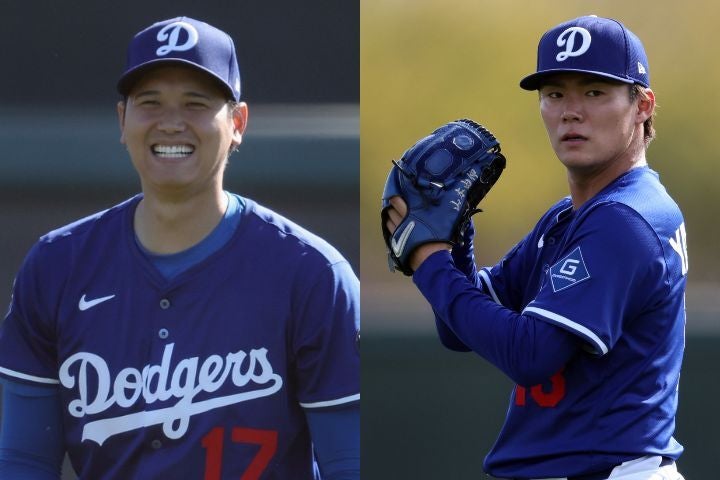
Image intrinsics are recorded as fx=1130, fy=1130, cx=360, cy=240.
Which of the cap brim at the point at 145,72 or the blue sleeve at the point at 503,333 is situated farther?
the cap brim at the point at 145,72

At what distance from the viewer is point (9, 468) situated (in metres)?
2.44

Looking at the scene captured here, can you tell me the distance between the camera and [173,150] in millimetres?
2398

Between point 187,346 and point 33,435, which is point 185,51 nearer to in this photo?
point 187,346

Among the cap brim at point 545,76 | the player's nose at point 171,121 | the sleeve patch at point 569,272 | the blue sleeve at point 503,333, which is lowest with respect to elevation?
the blue sleeve at point 503,333

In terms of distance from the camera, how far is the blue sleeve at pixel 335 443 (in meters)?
2.43

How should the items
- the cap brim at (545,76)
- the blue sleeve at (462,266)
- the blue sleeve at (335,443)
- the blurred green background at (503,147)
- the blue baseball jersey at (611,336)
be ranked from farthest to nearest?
the blurred green background at (503,147) < the blue sleeve at (462,266) < the blue sleeve at (335,443) < the cap brim at (545,76) < the blue baseball jersey at (611,336)

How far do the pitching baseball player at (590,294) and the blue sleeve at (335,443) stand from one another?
0.29 meters

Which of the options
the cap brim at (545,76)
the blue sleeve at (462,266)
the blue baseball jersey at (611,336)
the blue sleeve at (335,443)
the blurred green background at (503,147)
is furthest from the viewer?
the blurred green background at (503,147)

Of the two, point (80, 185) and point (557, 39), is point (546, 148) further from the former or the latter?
point (80, 185)

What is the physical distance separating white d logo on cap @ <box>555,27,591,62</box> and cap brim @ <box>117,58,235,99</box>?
2.29ft

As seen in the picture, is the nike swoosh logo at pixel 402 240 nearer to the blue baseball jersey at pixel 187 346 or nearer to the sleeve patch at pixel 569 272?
the blue baseball jersey at pixel 187 346

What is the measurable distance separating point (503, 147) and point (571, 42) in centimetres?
177

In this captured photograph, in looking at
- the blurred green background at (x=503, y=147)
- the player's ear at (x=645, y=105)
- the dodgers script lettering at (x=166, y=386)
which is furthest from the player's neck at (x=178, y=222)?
the blurred green background at (x=503, y=147)

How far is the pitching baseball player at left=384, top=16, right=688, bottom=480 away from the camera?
2.16 meters
